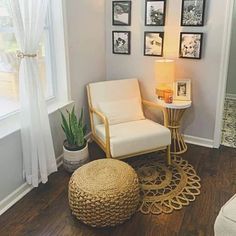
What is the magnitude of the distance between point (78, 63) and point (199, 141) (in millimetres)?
1627

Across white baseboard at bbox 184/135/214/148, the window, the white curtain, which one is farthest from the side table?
the window

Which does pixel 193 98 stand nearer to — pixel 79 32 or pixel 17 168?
pixel 79 32

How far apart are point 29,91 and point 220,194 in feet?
5.87

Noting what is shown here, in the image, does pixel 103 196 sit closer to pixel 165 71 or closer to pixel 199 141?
pixel 165 71

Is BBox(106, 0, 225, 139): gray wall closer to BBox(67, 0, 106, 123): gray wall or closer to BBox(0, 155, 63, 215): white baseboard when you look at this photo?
BBox(67, 0, 106, 123): gray wall

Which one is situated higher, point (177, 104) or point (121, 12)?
point (121, 12)

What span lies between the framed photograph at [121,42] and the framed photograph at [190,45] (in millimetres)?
630

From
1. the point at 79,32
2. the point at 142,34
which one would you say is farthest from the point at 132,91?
the point at 79,32

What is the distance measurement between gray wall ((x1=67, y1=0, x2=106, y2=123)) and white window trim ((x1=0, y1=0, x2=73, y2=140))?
81 millimetres

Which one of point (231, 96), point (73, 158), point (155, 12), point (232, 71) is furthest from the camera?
point (231, 96)

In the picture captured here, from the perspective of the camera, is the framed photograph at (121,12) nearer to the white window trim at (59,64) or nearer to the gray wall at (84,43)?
the gray wall at (84,43)

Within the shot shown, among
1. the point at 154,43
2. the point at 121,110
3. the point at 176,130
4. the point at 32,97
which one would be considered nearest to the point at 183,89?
the point at 176,130

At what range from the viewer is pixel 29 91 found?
86.7 inches

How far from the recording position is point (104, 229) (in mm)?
1994
